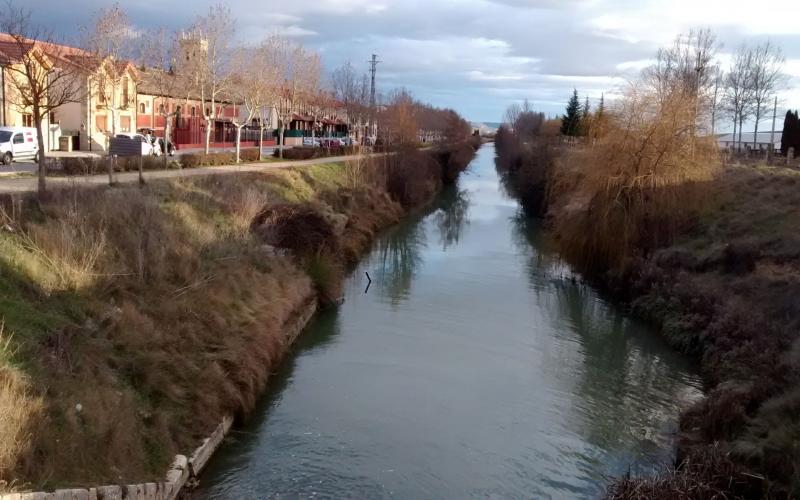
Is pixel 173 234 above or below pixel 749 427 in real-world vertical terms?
above

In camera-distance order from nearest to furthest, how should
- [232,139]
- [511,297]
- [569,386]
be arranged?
[569,386], [511,297], [232,139]

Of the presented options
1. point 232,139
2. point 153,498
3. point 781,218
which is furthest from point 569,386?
point 232,139

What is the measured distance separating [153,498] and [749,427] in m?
8.89

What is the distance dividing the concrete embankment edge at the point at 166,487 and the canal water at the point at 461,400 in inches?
9.9

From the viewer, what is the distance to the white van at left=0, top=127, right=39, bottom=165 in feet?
94.8

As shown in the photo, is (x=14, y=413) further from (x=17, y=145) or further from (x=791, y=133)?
(x=791, y=133)

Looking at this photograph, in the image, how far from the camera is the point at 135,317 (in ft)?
39.0

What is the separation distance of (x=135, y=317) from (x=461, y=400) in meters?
6.66

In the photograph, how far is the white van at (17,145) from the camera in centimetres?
2889

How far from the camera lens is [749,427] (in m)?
11.0

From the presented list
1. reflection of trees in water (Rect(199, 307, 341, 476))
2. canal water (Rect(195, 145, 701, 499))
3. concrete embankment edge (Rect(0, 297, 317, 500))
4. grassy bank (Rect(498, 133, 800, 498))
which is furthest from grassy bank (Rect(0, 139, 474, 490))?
grassy bank (Rect(498, 133, 800, 498))

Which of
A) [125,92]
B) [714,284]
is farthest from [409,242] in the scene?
[125,92]

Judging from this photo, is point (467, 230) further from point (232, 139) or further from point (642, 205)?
point (232, 139)

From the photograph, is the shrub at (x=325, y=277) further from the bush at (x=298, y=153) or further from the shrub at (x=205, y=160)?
the bush at (x=298, y=153)
